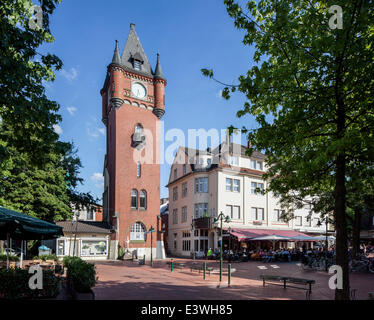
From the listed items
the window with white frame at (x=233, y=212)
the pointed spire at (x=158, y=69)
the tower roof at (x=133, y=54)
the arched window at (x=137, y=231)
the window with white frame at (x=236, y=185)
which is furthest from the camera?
the pointed spire at (x=158, y=69)

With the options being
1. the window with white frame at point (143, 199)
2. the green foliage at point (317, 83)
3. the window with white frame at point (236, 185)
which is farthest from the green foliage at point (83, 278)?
the window with white frame at point (236, 185)

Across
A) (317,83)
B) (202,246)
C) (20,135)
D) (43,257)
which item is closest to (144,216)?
(202,246)

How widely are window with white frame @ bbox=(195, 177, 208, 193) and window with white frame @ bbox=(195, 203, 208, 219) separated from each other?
1825 millimetres

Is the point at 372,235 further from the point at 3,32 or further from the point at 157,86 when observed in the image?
the point at 3,32

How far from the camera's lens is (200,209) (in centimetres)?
3991

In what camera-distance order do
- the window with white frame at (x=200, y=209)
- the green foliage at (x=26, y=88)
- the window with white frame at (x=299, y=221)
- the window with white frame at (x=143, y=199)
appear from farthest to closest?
1. the window with white frame at (x=299, y=221)
2. the window with white frame at (x=200, y=209)
3. the window with white frame at (x=143, y=199)
4. the green foliage at (x=26, y=88)

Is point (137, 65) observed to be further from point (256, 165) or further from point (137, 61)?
point (256, 165)

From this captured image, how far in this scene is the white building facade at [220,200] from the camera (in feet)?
125

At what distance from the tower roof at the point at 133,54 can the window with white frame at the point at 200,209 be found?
62.1 feet

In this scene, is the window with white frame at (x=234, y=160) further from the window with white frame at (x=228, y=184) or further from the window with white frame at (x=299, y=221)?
the window with white frame at (x=299, y=221)

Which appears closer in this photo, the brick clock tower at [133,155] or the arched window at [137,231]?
the brick clock tower at [133,155]

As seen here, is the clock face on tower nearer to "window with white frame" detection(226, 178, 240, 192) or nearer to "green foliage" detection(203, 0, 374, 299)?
"window with white frame" detection(226, 178, 240, 192)

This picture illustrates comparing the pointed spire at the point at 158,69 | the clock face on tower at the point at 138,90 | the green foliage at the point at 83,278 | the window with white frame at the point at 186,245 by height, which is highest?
the pointed spire at the point at 158,69

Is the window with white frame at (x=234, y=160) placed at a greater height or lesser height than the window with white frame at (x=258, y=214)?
greater
